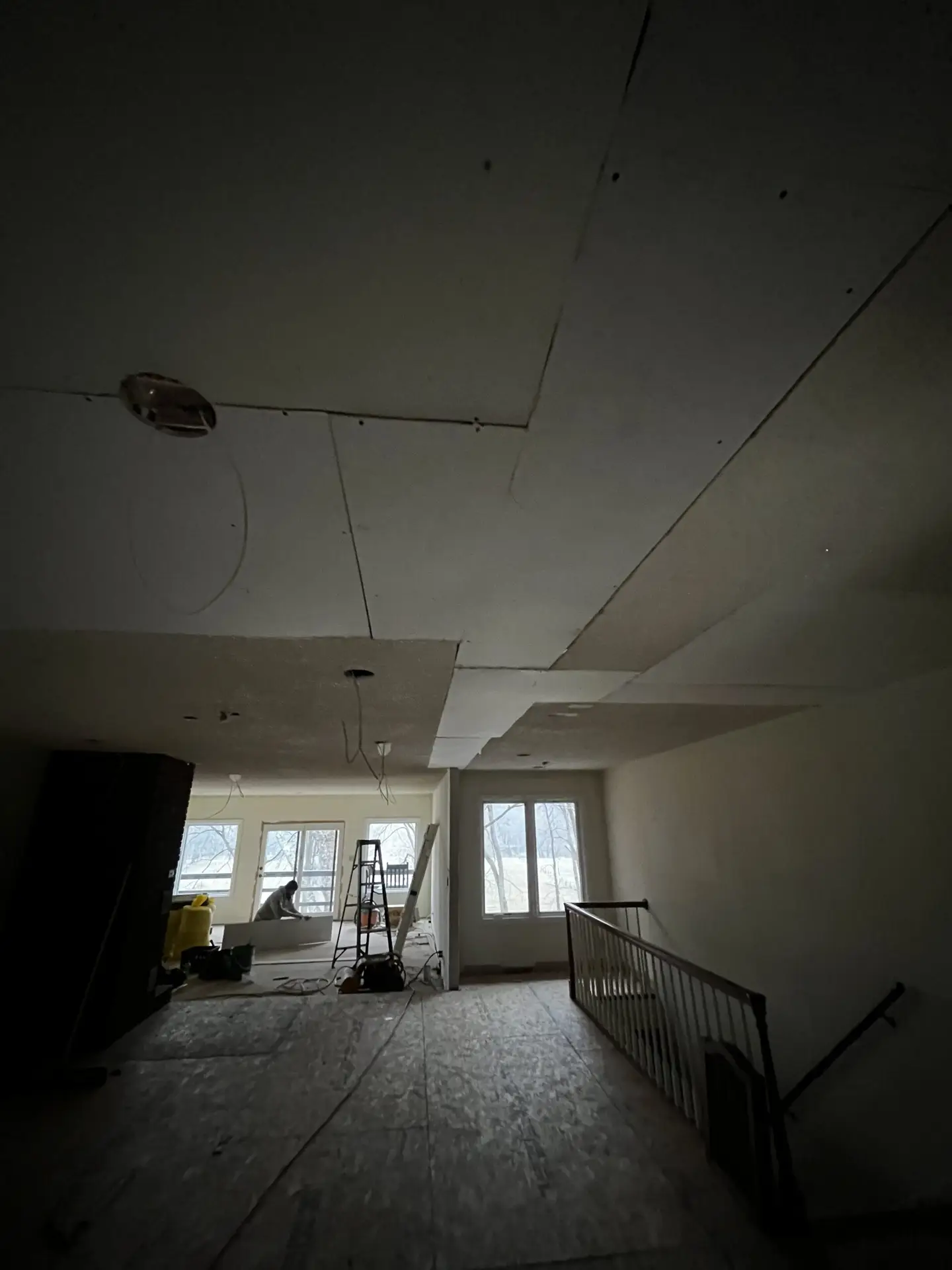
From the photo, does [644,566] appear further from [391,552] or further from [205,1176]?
[205,1176]

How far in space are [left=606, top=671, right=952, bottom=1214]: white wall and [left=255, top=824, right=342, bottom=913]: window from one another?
22.5ft

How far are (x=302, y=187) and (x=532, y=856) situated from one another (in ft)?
22.7

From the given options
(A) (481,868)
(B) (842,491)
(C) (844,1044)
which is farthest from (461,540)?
(A) (481,868)

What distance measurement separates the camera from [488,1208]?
93.3 inches

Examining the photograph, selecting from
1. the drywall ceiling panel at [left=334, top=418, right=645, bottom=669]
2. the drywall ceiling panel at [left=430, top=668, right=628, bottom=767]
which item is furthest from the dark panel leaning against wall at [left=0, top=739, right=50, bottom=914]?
the drywall ceiling panel at [left=334, top=418, right=645, bottom=669]

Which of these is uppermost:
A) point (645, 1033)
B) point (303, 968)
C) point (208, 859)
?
point (208, 859)

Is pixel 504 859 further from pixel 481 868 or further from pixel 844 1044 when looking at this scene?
pixel 844 1044

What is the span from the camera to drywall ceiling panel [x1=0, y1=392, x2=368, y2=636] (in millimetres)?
1003

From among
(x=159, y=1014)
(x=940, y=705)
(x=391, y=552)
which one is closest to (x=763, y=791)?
(x=940, y=705)

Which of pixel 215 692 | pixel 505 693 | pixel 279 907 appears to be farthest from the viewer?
pixel 279 907

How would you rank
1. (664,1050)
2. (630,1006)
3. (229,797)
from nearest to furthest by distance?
(664,1050) → (630,1006) → (229,797)

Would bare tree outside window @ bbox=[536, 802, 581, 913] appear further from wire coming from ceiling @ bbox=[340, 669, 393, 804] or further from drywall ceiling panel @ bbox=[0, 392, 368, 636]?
drywall ceiling panel @ bbox=[0, 392, 368, 636]

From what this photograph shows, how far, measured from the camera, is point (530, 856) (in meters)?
6.63

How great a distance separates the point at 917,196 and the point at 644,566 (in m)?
0.93
